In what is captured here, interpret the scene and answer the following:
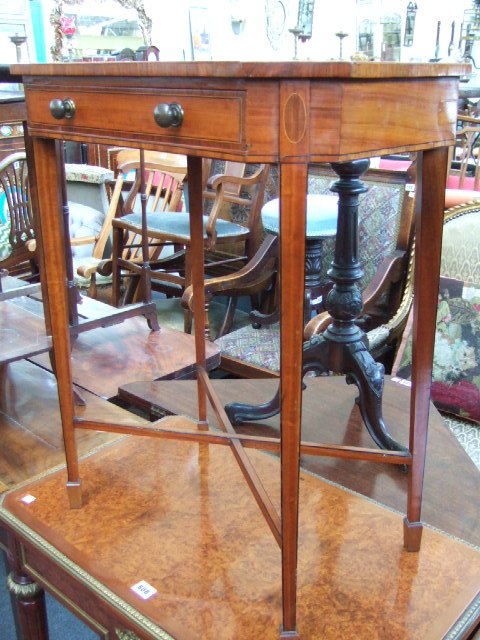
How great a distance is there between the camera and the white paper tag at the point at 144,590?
90 centimetres

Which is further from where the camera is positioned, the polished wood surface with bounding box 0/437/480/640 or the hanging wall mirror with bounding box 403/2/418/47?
the hanging wall mirror with bounding box 403/2/418/47

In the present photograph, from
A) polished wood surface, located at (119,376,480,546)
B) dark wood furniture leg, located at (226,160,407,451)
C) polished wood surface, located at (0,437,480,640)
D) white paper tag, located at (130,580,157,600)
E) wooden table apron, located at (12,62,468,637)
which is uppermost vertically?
wooden table apron, located at (12,62,468,637)

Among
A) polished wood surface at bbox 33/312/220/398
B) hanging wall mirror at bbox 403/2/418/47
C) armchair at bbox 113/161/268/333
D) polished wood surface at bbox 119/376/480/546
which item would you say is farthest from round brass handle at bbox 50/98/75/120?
hanging wall mirror at bbox 403/2/418/47

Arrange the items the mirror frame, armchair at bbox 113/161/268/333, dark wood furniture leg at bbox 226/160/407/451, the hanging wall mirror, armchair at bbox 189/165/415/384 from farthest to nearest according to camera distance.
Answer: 1. the hanging wall mirror
2. the mirror frame
3. armchair at bbox 113/161/268/333
4. armchair at bbox 189/165/415/384
5. dark wood furniture leg at bbox 226/160/407/451

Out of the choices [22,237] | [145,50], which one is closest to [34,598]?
[22,237]

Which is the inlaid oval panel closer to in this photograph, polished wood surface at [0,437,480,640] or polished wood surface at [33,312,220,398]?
polished wood surface at [0,437,480,640]

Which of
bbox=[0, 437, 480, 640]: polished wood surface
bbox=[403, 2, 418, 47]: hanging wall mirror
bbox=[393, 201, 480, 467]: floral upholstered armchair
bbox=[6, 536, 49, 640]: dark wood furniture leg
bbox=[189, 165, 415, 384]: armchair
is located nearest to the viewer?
bbox=[0, 437, 480, 640]: polished wood surface

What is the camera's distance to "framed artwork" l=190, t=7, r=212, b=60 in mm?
4437

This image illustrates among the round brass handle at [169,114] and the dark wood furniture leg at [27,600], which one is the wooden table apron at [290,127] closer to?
the round brass handle at [169,114]

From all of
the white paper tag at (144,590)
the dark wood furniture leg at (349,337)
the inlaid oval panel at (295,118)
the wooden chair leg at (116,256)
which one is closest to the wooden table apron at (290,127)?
the inlaid oval panel at (295,118)

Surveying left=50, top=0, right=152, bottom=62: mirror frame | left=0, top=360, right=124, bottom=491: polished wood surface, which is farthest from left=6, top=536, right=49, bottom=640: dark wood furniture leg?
left=50, top=0, right=152, bottom=62: mirror frame

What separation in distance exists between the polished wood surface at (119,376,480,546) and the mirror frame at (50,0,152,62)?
121 inches

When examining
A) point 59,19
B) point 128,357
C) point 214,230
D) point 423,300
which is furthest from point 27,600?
point 59,19

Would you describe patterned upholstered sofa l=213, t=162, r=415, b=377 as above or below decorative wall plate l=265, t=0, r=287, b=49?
below
